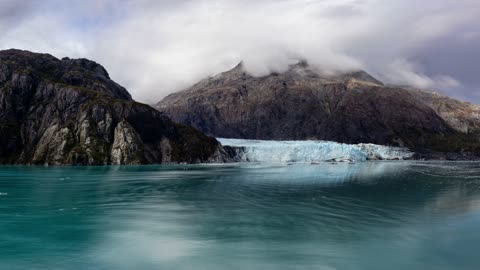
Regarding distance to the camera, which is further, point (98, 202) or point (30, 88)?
point (30, 88)

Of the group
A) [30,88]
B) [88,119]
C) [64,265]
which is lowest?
[64,265]

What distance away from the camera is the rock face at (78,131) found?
171625 millimetres

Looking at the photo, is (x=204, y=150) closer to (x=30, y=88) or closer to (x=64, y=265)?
(x=30, y=88)

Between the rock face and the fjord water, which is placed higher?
the rock face

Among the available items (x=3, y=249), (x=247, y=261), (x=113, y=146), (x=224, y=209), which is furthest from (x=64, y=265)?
(x=113, y=146)

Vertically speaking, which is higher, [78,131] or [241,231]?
[78,131]

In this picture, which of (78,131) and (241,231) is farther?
(78,131)

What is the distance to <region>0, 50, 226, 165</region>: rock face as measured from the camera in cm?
17162

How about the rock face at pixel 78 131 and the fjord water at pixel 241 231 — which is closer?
the fjord water at pixel 241 231

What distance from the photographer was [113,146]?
175625 mm

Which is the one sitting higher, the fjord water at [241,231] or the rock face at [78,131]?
the rock face at [78,131]

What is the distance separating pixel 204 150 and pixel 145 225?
6299 inches

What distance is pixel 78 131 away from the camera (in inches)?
7028

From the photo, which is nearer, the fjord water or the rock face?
the fjord water
